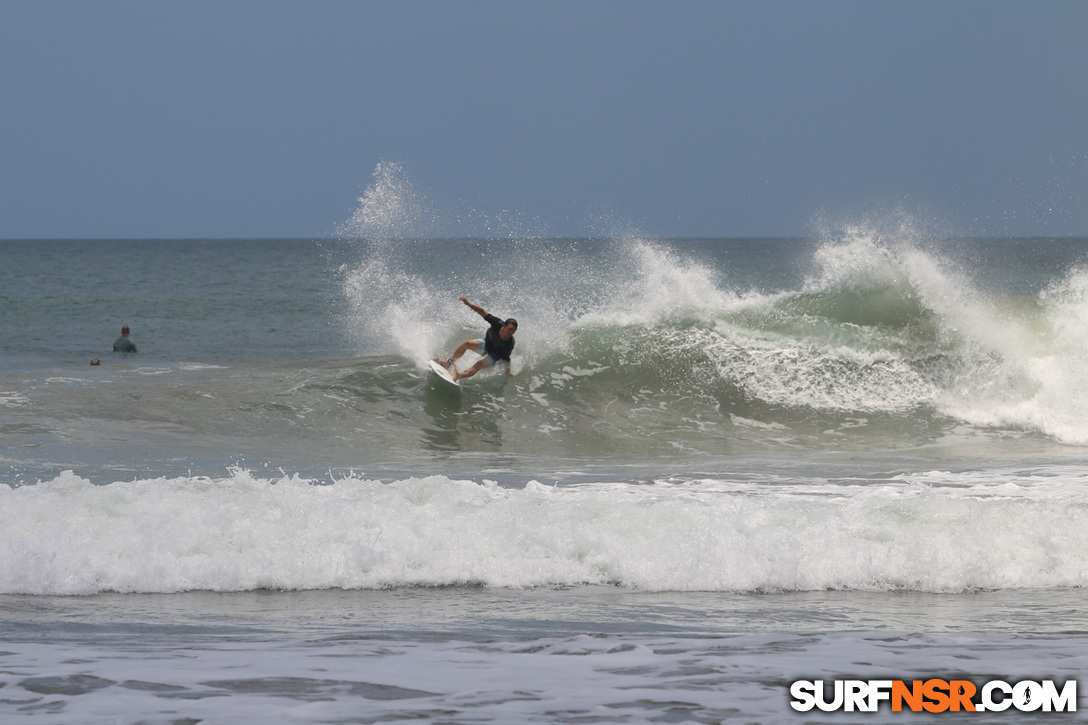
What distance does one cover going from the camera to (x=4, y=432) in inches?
430

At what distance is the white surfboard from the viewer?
13758mm

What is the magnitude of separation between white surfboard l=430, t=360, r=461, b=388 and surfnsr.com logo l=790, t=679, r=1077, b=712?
10.1 meters

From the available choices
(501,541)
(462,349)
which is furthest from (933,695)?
(462,349)

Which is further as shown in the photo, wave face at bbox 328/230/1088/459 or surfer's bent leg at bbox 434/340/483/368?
surfer's bent leg at bbox 434/340/483/368

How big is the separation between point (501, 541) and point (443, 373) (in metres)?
7.52

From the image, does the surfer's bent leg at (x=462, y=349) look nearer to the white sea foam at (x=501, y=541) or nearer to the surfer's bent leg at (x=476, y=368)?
the surfer's bent leg at (x=476, y=368)

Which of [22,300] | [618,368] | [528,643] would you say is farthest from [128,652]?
[22,300]

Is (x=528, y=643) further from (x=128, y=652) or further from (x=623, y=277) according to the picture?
(x=623, y=277)

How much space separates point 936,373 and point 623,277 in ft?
17.0

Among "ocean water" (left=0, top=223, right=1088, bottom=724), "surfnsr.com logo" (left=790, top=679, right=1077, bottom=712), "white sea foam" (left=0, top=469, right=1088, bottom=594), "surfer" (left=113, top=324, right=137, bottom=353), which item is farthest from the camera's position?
"surfer" (left=113, top=324, right=137, bottom=353)

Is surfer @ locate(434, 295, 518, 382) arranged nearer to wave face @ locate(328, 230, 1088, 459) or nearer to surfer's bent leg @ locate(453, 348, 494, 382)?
surfer's bent leg @ locate(453, 348, 494, 382)

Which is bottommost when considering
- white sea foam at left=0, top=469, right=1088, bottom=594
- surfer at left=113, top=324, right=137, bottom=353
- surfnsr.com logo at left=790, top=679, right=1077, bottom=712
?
Result: surfnsr.com logo at left=790, top=679, right=1077, bottom=712

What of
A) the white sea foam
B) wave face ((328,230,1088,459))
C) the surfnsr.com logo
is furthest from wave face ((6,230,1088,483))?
the surfnsr.com logo

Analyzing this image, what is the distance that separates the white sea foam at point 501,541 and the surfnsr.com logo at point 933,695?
2106mm
